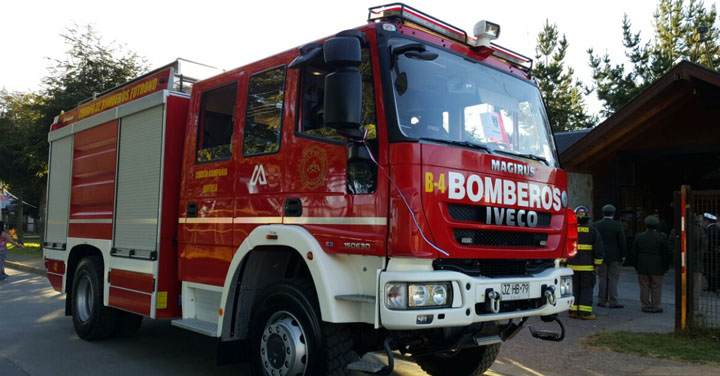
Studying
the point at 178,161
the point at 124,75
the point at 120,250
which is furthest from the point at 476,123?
the point at 124,75

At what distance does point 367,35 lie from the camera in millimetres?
4223

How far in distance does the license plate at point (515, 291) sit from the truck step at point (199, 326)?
95.5 inches

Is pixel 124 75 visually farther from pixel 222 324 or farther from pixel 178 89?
pixel 222 324

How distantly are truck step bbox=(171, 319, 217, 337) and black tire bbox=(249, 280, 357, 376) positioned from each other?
573 millimetres

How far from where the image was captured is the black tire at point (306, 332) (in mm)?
4148

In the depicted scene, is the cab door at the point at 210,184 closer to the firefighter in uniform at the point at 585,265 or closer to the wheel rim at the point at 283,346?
the wheel rim at the point at 283,346

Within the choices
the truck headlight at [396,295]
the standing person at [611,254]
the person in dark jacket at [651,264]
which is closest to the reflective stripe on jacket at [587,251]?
the standing person at [611,254]

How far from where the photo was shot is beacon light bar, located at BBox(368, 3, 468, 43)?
4344mm

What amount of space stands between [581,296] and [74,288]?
6.98 m

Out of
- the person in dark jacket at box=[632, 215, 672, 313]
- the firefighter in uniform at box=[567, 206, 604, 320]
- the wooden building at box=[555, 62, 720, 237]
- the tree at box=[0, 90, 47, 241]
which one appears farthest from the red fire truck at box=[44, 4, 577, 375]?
the tree at box=[0, 90, 47, 241]

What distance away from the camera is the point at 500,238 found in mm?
4363

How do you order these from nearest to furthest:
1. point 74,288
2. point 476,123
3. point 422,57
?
point 422,57, point 476,123, point 74,288

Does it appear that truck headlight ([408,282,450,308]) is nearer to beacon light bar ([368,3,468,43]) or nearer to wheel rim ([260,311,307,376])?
wheel rim ([260,311,307,376])

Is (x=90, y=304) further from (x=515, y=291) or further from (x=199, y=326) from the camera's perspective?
(x=515, y=291)
